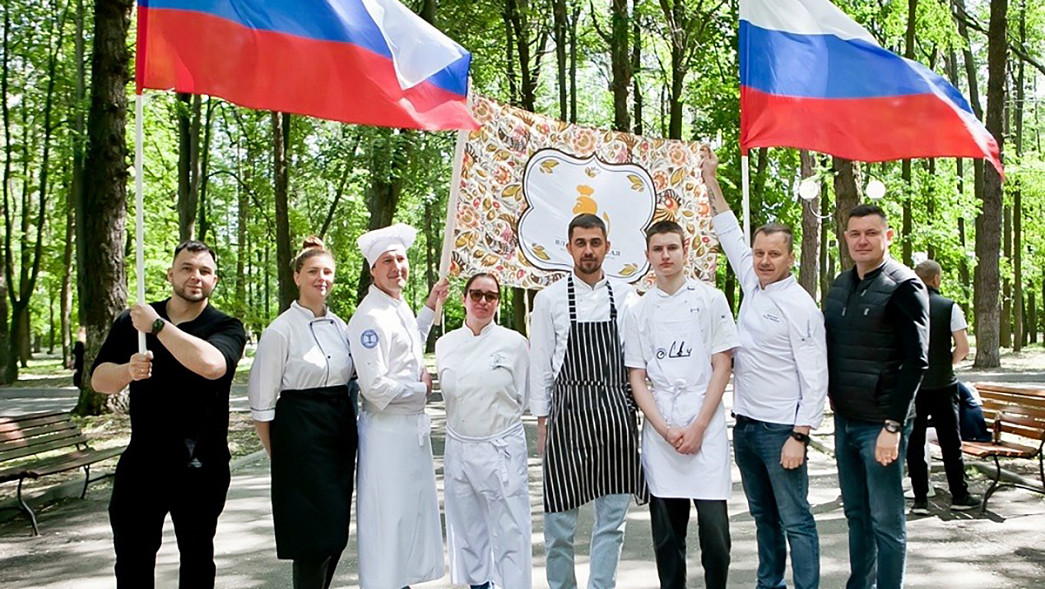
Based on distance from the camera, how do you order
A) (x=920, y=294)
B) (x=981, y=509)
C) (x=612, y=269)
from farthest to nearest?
(x=981, y=509)
(x=612, y=269)
(x=920, y=294)

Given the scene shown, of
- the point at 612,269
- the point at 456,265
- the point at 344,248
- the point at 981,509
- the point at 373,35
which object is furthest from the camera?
the point at 344,248

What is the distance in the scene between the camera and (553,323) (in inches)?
209

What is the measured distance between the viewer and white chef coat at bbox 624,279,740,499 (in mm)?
5102

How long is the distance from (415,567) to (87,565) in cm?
297

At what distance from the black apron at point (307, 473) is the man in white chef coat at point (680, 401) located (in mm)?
1705

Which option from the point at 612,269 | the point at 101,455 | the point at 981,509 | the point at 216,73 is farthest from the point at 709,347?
the point at 101,455

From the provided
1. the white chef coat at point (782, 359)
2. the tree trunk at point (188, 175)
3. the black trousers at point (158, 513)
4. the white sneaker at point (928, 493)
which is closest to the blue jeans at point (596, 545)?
the white chef coat at point (782, 359)

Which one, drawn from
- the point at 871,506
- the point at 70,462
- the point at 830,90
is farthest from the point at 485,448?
the point at 70,462

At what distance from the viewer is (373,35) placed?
223 inches

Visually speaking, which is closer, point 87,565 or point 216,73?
point 216,73

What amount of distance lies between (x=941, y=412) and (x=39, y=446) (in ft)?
27.2

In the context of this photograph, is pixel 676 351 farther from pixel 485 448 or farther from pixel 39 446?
pixel 39 446

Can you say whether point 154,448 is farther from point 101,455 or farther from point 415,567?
point 101,455

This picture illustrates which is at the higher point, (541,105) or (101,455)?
(541,105)
